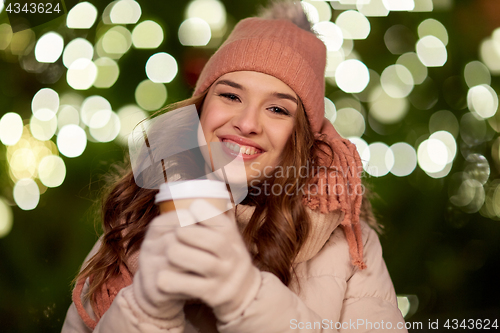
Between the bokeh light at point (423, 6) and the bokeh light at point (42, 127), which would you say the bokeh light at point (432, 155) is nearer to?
the bokeh light at point (423, 6)

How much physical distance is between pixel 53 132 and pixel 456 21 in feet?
6.06

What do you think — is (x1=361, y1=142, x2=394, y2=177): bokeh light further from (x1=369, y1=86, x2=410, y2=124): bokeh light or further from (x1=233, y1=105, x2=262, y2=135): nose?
(x1=233, y1=105, x2=262, y2=135): nose

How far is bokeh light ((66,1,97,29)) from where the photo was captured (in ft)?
5.33

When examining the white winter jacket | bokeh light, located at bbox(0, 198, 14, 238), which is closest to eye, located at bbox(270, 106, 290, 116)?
the white winter jacket

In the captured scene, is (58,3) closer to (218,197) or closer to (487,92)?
(218,197)

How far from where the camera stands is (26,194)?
65.8 inches

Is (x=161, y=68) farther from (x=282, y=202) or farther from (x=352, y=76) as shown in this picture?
(x=282, y=202)

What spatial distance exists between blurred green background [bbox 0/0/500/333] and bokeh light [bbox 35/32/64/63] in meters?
0.01

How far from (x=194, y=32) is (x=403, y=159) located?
1127mm

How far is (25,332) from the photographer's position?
5.31 ft

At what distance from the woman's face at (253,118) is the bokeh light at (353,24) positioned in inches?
32.8

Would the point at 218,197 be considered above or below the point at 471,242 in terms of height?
above

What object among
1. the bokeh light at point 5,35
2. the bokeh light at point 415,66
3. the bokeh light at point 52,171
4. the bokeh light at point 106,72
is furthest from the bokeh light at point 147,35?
the bokeh light at point 415,66

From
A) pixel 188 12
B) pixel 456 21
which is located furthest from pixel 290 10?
pixel 456 21
